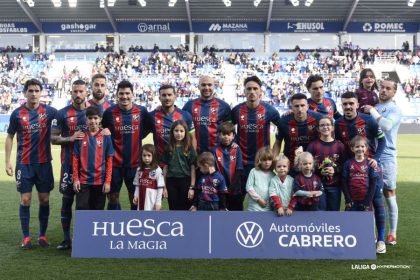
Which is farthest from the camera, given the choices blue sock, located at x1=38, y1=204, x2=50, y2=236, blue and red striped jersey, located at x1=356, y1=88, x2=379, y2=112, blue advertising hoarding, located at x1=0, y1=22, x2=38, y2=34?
blue advertising hoarding, located at x1=0, y1=22, x2=38, y2=34

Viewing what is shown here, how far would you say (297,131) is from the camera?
6297 mm

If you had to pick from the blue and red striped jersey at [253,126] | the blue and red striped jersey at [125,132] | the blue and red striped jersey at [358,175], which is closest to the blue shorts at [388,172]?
the blue and red striped jersey at [358,175]

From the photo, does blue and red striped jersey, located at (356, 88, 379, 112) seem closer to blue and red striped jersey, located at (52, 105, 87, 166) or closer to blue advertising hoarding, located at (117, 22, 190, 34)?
blue and red striped jersey, located at (52, 105, 87, 166)

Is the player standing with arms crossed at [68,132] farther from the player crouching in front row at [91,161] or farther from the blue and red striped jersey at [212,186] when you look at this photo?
the blue and red striped jersey at [212,186]

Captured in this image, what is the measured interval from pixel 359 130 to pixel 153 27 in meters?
Answer: 34.9

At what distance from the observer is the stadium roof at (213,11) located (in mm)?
36812

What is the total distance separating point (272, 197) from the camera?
Result: 5.94m

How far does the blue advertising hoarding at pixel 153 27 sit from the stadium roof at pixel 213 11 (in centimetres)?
46

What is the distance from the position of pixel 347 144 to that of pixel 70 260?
3.12 m

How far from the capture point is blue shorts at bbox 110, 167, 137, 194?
6535 mm

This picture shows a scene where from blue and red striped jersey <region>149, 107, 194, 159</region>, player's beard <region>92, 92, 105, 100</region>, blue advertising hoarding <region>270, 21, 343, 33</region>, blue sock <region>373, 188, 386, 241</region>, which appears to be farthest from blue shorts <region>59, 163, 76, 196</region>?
blue advertising hoarding <region>270, 21, 343, 33</region>

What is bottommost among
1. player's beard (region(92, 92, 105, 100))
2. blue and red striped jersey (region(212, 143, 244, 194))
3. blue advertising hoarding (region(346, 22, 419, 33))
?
blue and red striped jersey (region(212, 143, 244, 194))

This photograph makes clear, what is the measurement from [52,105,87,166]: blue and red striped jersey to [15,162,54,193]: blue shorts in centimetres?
29

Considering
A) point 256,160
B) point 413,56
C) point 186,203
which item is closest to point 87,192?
point 186,203
